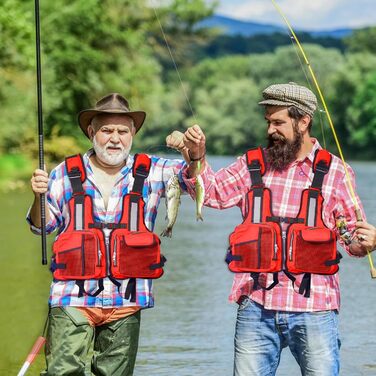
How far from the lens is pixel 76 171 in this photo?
614 cm

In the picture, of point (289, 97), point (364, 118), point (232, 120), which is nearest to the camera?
point (289, 97)

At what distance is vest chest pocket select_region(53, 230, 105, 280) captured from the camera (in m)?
6.05

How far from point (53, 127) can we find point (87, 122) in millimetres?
41129

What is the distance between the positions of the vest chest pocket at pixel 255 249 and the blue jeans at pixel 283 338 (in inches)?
6.3

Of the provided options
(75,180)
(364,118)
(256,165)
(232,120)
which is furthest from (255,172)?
(232,120)

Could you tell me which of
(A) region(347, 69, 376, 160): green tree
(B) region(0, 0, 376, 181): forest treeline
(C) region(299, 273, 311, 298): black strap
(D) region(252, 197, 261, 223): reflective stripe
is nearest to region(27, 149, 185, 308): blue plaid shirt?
(D) region(252, 197, 261, 223): reflective stripe

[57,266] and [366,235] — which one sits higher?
[366,235]

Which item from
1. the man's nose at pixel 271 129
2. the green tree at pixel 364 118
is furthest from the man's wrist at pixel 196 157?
the green tree at pixel 364 118

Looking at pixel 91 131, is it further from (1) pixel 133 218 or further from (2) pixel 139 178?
(1) pixel 133 218

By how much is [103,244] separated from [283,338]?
0.95m

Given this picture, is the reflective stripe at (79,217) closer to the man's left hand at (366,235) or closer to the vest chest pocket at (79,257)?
the vest chest pocket at (79,257)

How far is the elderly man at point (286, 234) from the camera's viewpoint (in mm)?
5816

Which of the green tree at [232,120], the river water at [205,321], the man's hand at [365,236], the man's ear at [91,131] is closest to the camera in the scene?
the man's hand at [365,236]

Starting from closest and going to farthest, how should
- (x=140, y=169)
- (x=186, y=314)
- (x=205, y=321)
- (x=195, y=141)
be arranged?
(x=195, y=141) → (x=140, y=169) → (x=205, y=321) → (x=186, y=314)
